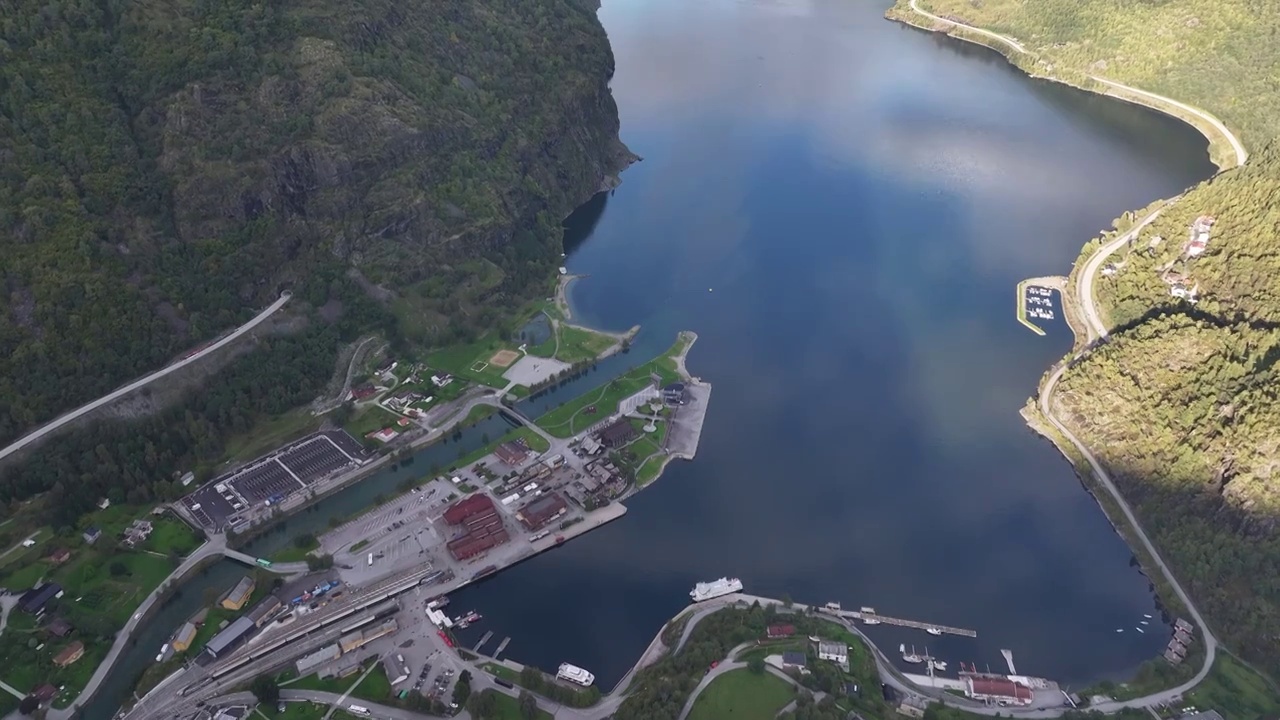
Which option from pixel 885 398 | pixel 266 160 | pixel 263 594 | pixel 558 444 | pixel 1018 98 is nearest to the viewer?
pixel 263 594

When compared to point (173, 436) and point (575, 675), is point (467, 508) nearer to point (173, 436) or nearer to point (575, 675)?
point (575, 675)

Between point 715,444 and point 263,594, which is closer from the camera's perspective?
point 263,594

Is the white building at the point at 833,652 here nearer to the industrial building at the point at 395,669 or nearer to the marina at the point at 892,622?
the marina at the point at 892,622

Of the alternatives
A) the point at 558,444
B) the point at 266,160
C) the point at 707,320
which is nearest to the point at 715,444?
the point at 558,444

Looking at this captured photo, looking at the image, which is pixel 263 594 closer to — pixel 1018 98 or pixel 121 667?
pixel 121 667

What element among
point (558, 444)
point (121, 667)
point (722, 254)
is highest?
point (722, 254)

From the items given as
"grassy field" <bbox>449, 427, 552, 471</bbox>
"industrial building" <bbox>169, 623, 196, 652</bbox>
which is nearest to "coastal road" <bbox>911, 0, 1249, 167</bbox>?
"grassy field" <bbox>449, 427, 552, 471</bbox>

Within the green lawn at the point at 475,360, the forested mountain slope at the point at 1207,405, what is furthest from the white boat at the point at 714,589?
the forested mountain slope at the point at 1207,405
